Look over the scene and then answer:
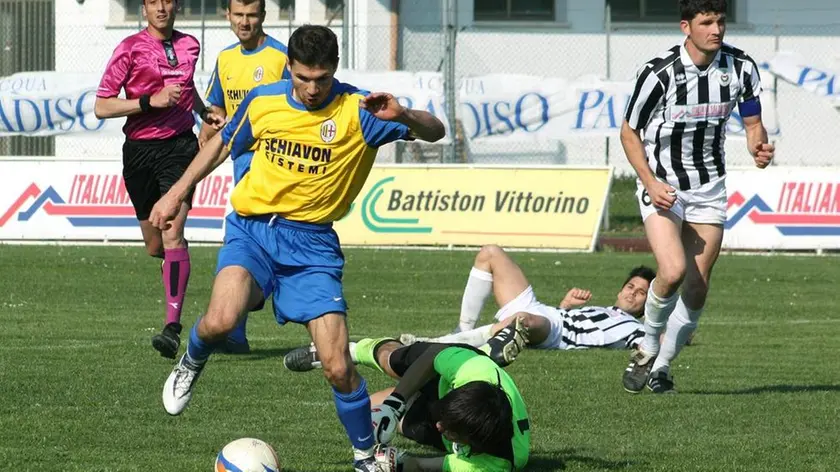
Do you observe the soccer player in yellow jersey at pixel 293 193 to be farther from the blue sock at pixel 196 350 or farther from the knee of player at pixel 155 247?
the knee of player at pixel 155 247

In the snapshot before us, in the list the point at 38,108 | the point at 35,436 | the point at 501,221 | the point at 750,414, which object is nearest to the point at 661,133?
the point at 750,414

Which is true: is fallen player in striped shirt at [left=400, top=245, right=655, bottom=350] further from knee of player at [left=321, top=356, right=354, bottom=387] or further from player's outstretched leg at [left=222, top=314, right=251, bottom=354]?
knee of player at [left=321, top=356, right=354, bottom=387]

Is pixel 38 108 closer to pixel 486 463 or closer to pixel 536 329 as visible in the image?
pixel 536 329

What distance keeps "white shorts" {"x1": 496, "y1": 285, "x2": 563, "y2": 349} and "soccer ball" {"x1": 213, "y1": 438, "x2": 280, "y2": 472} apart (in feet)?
14.4

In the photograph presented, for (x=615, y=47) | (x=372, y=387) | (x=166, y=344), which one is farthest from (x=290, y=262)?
(x=615, y=47)

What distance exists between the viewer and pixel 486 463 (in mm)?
6273

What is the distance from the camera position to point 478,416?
20.0 ft

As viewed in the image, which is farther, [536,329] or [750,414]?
[536,329]

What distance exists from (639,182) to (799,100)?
2150cm

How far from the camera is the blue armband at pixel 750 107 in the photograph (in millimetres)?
8906

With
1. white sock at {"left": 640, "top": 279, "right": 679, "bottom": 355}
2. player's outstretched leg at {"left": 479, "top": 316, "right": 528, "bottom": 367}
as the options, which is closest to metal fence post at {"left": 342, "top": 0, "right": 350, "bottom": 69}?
white sock at {"left": 640, "top": 279, "right": 679, "bottom": 355}

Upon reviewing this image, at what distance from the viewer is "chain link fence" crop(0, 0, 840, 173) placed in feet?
92.1

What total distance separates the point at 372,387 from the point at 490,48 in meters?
21.1

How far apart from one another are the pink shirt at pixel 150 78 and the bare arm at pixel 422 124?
421cm
